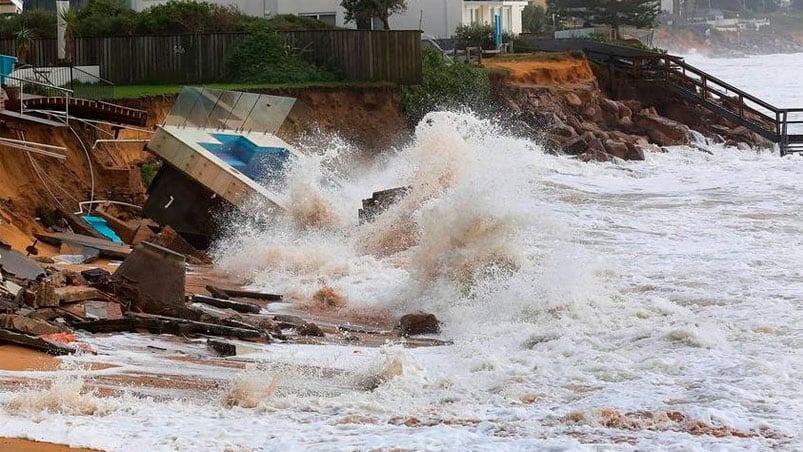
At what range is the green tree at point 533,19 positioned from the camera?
80894 mm

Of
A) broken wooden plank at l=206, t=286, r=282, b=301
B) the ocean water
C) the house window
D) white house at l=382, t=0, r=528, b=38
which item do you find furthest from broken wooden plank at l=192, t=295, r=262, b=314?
white house at l=382, t=0, r=528, b=38

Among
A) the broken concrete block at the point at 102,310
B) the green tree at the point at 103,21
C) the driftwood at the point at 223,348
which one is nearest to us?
the driftwood at the point at 223,348

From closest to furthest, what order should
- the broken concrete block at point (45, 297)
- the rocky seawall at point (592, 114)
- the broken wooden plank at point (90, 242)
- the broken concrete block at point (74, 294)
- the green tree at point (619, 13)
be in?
the broken concrete block at point (45, 297) < the broken concrete block at point (74, 294) < the broken wooden plank at point (90, 242) < the rocky seawall at point (592, 114) < the green tree at point (619, 13)

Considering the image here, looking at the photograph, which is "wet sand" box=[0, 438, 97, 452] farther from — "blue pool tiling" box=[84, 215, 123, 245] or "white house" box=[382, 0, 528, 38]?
"white house" box=[382, 0, 528, 38]

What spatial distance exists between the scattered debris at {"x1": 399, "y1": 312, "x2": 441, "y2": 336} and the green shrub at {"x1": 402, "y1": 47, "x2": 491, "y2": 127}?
21652 millimetres

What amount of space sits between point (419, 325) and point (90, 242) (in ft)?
22.9

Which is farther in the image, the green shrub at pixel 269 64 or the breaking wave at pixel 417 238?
the green shrub at pixel 269 64

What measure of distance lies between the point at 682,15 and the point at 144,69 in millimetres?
151904

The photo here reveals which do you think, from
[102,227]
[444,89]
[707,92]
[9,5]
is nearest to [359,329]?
[102,227]

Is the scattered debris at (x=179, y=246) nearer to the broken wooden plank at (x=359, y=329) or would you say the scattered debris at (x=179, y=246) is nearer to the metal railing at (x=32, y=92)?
the metal railing at (x=32, y=92)

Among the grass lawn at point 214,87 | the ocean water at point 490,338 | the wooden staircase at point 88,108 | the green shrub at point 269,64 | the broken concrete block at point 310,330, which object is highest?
the green shrub at point 269,64

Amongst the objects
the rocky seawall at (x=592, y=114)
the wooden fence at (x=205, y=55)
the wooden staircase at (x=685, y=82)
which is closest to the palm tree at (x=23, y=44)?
the wooden fence at (x=205, y=55)

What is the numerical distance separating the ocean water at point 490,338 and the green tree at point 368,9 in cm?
1892

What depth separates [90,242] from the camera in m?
21.8
